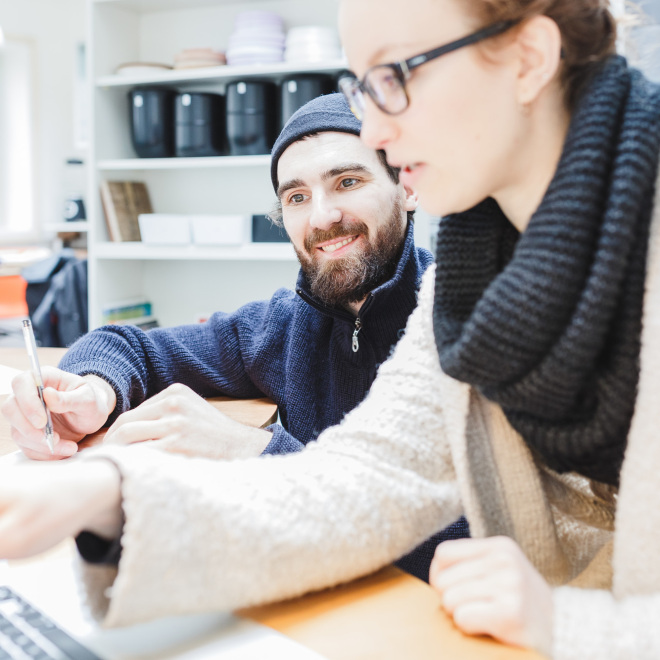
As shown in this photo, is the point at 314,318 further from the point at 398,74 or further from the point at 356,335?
the point at 398,74

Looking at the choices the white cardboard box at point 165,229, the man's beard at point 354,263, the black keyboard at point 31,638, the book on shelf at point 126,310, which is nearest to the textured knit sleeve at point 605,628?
the black keyboard at point 31,638

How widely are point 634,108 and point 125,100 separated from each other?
304cm

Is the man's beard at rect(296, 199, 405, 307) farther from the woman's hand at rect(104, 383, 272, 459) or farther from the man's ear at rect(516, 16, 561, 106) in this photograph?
the man's ear at rect(516, 16, 561, 106)

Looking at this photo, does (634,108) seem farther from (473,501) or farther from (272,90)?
(272,90)

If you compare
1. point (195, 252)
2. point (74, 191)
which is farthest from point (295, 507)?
point (74, 191)

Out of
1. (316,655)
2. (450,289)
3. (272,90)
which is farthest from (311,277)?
(272,90)

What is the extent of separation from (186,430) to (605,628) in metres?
0.65

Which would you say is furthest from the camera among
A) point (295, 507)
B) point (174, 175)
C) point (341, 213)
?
point (174, 175)

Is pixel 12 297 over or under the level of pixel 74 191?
under

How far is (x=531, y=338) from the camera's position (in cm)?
65

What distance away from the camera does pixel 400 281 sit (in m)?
1.35

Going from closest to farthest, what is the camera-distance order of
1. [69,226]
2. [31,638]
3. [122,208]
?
[31,638] < [122,208] < [69,226]

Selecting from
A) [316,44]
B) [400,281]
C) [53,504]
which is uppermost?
[316,44]

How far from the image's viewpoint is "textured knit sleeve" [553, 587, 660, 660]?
1.80 feet
